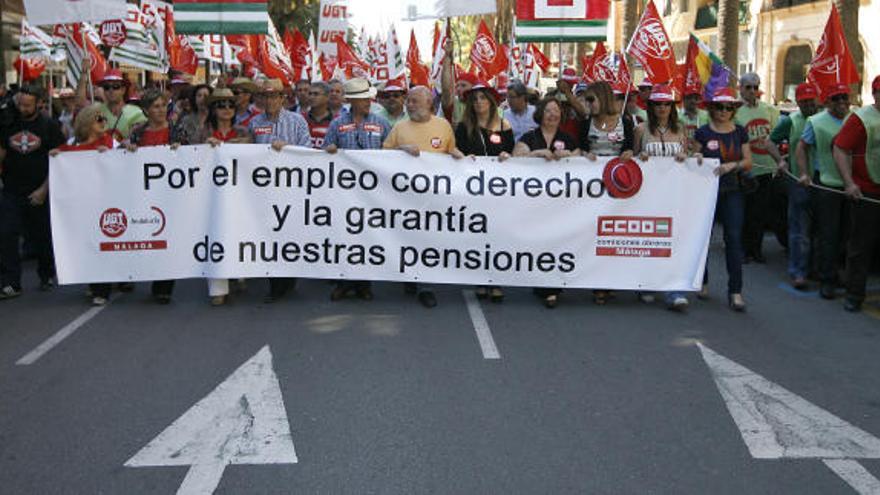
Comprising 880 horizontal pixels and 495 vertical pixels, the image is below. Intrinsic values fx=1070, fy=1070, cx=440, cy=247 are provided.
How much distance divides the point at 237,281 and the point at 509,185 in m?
2.72

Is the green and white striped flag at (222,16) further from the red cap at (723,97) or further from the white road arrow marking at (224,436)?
the white road arrow marking at (224,436)

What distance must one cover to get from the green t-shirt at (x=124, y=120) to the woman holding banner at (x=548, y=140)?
413cm

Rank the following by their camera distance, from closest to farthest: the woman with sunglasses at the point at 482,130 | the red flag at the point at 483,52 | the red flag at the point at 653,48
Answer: the woman with sunglasses at the point at 482,130, the red flag at the point at 653,48, the red flag at the point at 483,52

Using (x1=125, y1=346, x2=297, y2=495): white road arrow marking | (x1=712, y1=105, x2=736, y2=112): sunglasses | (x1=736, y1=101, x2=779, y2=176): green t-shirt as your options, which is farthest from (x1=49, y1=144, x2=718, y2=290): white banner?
(x1=736, y1=101, x2=779, y2=176): green t-shirt

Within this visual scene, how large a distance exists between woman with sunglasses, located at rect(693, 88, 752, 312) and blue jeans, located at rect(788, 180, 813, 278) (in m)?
1.51

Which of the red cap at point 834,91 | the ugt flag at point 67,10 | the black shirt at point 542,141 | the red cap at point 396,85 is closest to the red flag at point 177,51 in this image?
the ugt flag at point 67,10

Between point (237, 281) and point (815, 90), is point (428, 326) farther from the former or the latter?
point (815, 90)

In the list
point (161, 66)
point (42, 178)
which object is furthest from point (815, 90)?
point (161, 66)

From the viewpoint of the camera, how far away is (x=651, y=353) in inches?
286

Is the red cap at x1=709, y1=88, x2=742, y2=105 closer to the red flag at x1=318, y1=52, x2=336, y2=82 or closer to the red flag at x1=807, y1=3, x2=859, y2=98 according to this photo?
the red flag at x1=807, y1=3, x2=859, y2=98

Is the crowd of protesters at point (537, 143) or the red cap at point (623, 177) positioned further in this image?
the crowd of protesters at point (537, 143)

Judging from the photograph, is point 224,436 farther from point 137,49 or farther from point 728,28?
point 728,28

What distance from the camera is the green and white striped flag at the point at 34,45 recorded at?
1989 centimetres

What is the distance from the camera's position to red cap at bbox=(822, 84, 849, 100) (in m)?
9.76
